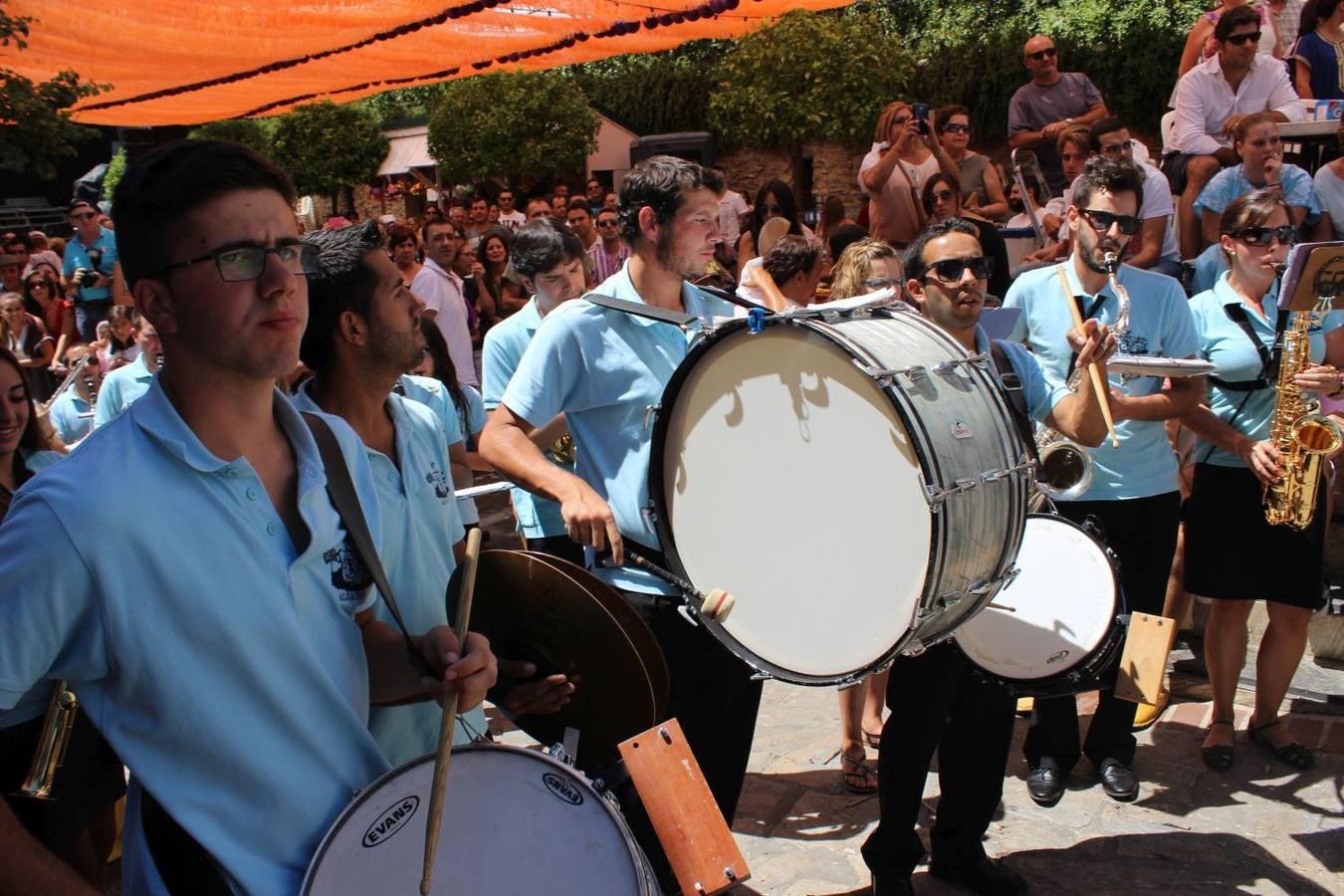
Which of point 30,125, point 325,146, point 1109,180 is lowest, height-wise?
point 325,146

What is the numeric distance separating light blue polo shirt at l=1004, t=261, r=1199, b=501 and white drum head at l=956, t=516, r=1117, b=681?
79 cm

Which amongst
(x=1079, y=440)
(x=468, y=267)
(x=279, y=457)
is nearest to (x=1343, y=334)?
(x=1079, y=440)

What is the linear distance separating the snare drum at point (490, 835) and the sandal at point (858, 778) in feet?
9.24

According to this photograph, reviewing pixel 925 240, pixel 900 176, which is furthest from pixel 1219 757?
pixel 900 176

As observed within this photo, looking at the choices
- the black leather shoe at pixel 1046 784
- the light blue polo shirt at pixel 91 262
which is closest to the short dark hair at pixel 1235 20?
the black leather shoe at pixel 1046 784

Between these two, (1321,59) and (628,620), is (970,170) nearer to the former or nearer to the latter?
(1321,59)

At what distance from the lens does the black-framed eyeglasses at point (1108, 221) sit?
4.39 meters

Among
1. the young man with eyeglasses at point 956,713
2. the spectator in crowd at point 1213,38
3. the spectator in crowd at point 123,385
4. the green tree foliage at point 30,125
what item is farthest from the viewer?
the spectator in crowd at point 1213,38

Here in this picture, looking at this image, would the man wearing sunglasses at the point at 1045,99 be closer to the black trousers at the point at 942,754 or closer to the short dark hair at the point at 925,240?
the short dark hair at the point at 925,240

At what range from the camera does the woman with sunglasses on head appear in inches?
188

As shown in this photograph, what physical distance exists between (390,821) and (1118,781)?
3.51 meters

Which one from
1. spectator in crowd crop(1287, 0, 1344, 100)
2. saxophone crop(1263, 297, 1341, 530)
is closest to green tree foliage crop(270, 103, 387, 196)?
spectator in crowd crop(1287, 0, 1344, 100)

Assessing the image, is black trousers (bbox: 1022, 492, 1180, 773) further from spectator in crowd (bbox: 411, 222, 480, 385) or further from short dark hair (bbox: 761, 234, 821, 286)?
spectator in crowd (bbox: 411, 222, 480, 385)

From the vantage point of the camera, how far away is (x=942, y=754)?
3891mm
